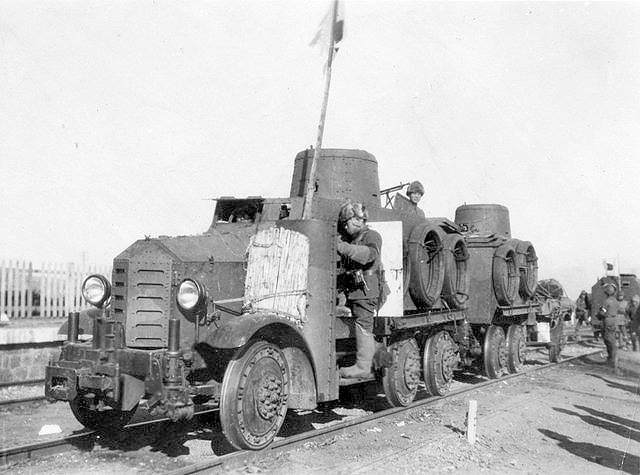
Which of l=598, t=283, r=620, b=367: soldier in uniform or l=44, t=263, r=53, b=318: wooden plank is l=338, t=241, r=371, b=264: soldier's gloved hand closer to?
l=44, t=263, r=53, b=318: wooden plank

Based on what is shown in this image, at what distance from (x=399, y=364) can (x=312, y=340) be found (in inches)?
98.2

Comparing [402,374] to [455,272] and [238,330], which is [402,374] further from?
[238,330]

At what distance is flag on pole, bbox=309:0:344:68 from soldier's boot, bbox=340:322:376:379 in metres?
3.74

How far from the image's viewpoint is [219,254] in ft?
23.1

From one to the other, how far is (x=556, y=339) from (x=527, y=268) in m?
3.11

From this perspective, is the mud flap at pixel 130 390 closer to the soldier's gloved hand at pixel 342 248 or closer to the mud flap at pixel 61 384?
the mud flap at pixel 61 384

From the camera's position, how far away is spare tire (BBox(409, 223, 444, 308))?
30.0ft

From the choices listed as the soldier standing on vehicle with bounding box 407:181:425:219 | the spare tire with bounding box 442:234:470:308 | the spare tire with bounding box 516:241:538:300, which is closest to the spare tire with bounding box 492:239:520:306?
the spare tire with bounding box 516:241:538:300

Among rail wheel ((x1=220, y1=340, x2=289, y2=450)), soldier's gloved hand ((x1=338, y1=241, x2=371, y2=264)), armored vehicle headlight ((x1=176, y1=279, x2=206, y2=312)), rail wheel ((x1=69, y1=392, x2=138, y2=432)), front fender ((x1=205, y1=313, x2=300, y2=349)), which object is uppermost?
soldier's gloved hand ((x1=338, y1=241, x2=371, y2=264))

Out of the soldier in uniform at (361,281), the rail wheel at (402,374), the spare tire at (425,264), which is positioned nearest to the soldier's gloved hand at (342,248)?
the soldier in uniform at (361,281)

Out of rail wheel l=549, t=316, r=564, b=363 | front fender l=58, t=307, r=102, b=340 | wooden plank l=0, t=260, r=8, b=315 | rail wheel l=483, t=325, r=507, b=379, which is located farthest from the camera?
rail wheel l=549, t=316, r=564, b=363

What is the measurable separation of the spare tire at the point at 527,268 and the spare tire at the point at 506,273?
0.87ft

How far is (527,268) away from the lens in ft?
45.9

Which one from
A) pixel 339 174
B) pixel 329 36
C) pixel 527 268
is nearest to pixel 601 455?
pixel 339 174
